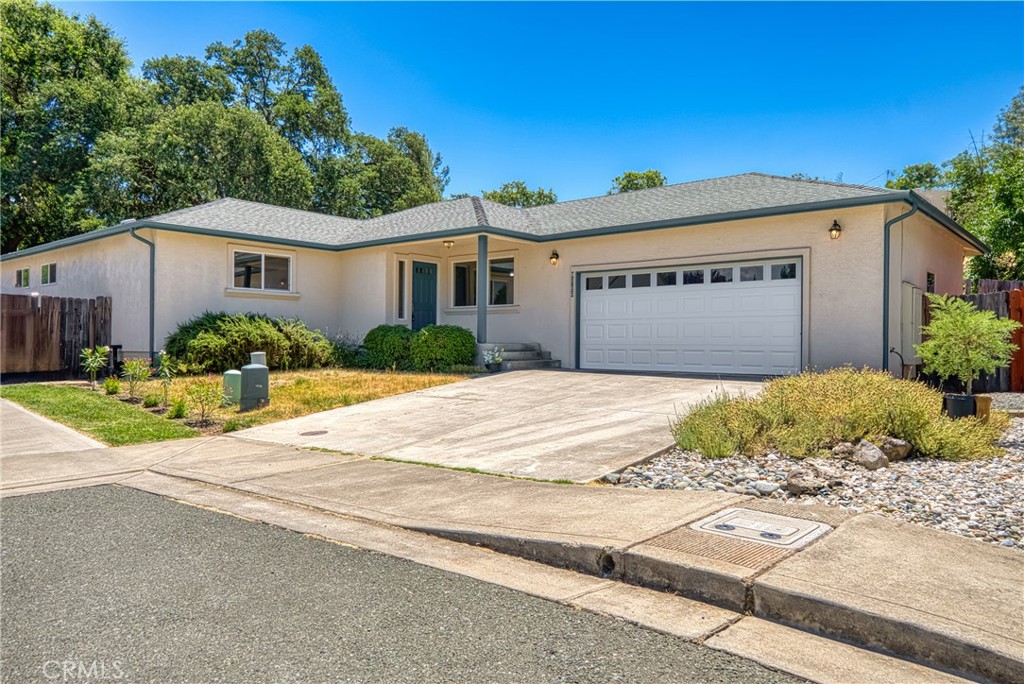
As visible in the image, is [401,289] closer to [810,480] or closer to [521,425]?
[521,425]

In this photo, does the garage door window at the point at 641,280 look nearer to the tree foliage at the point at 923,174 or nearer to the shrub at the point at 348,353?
the shrub at the point at 348,353

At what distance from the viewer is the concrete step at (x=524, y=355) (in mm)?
15663

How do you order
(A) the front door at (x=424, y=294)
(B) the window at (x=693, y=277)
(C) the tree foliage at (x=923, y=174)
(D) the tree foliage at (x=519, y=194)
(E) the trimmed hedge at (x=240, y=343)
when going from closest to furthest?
(B) the window at (x=693, y=277) → (E) the trimmed hedge at (x=240, y=343) → (A) the front door at (x=424, y=294) → (C) the tree foliage at (x=923, y=174) → (D) the tree foliage at (x=519, y=194)

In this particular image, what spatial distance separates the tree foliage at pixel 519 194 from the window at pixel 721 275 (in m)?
29.5

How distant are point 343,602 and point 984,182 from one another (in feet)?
95.2

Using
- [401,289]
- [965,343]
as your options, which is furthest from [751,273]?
[401,289]

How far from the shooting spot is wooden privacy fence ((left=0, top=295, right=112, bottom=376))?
14984mm

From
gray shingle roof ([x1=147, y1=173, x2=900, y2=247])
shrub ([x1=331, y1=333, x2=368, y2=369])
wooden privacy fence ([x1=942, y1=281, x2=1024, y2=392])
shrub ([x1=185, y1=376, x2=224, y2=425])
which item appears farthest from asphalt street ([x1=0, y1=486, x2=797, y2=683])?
wooden privacy fence ([x1=942, y1=281, x2=1024, y2=392])

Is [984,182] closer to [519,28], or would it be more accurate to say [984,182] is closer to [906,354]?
[906,354]

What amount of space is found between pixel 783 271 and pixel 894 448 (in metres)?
7.37

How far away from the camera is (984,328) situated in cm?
784

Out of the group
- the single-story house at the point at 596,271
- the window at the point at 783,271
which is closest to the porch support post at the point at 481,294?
the single-story house at the point at 596,271

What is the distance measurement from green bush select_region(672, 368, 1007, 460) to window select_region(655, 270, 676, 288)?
6.86 metres

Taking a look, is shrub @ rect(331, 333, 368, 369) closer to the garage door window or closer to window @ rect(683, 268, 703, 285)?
the garage door window
